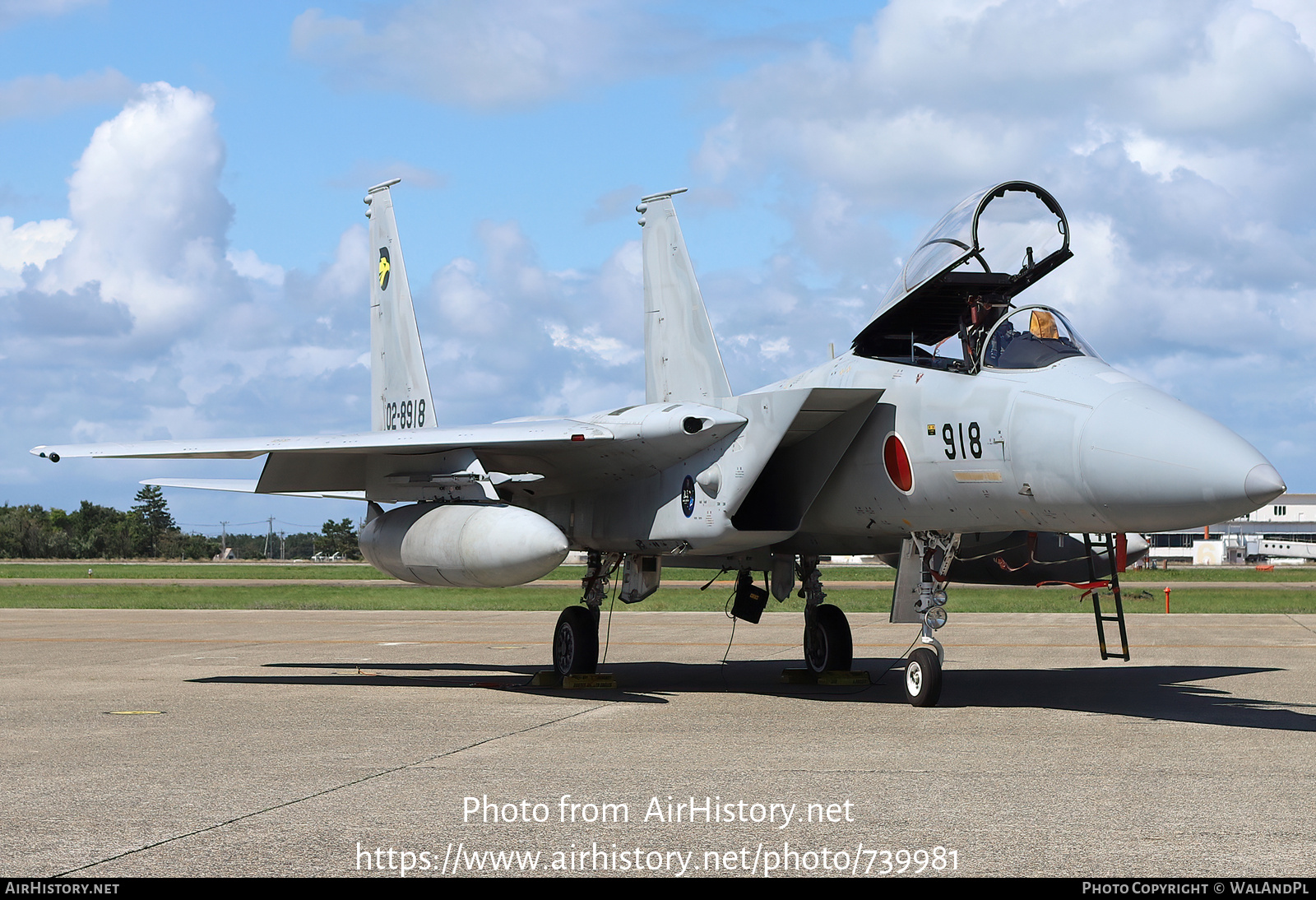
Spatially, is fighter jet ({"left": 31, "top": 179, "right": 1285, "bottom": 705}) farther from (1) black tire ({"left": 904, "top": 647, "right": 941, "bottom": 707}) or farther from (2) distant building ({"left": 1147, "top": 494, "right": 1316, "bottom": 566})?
(2) distant building ({"left": 1147, "top": 494, "right": 1316, "bottom": 566})

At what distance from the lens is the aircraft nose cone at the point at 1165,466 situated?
754 centimetres

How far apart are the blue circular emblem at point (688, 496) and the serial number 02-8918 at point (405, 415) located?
16.0 ft

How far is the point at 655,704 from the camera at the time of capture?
10.8 metres

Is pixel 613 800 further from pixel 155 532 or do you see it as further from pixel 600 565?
pixel 155 532

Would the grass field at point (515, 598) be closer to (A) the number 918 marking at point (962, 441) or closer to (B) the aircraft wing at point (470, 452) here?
(B) the aircraft wing at point (470, 452)

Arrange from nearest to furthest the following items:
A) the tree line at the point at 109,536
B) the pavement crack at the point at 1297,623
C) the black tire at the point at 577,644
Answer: the black tire at the point at 577,644, the pavement crack at the point at 1297,623, the tree line at the point at 109,536

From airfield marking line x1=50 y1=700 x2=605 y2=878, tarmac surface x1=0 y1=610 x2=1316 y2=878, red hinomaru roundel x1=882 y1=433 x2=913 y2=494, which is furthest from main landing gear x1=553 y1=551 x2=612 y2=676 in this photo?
red hinomaru roundel x1=882 y1=433 x2=913 y2=494

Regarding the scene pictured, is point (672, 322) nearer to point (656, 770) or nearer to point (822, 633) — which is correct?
point (822, 633)

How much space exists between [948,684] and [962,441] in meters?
3.95

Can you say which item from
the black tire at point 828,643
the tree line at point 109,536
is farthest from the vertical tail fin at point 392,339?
the tree line at point 109,536

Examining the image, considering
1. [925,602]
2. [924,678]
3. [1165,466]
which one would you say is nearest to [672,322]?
[925,602]

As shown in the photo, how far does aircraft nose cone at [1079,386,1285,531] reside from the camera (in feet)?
24.7
